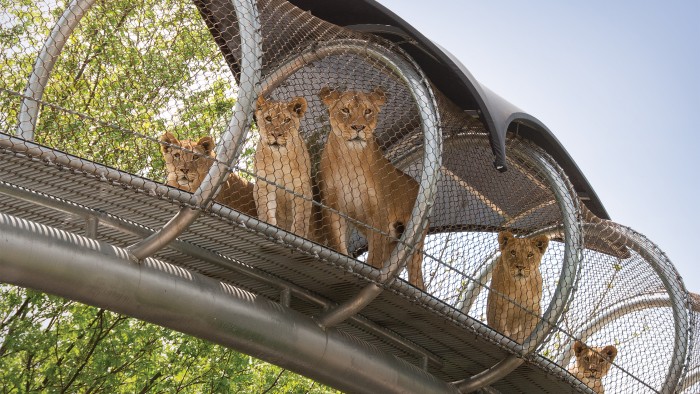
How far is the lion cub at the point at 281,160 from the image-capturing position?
29.8ft

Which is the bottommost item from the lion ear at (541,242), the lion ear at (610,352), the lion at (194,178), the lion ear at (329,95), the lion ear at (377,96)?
the lion ear at (610,352)

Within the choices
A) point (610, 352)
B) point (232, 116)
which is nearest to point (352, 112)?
point (232, 116)

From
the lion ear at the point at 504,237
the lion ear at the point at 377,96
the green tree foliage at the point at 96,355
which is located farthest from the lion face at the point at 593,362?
the green tree foliage at the point at 96,355

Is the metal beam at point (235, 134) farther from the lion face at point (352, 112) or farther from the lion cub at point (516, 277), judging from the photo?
the lion cub at point (516, 277)

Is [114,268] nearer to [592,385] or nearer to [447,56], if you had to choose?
[447,56]

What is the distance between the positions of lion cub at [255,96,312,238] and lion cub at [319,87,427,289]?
257mm

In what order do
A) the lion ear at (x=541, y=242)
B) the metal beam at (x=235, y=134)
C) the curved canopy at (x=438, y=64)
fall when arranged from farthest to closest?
the lion ear at (x=541, y=242) < the curved canopy at (x=438, y=64) < the metal beam at (x=235, y=134)

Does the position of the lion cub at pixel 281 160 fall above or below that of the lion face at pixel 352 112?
below

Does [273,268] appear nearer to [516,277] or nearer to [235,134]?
[235,134]

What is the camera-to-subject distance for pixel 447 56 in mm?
8828

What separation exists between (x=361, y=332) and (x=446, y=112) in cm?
223

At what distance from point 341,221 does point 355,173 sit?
0.45 meters

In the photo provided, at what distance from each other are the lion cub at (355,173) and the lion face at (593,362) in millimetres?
3339

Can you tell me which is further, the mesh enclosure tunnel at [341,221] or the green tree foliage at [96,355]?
the green tree foliage at [96,355]
